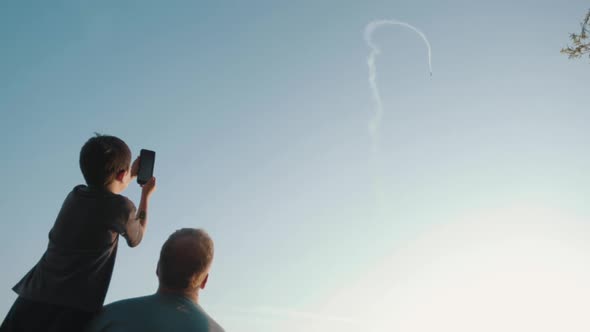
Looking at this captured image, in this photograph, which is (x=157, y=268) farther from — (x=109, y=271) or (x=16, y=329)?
(x=16, y=329)

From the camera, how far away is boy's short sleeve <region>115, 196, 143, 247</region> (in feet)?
16.5

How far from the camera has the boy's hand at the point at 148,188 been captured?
216 inches

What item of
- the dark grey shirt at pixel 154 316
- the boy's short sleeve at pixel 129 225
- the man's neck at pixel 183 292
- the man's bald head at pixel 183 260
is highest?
the boy's short sleeve at pixel 129 225

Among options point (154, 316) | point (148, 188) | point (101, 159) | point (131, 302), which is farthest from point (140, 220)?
point (154, 316)

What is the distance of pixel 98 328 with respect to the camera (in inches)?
185

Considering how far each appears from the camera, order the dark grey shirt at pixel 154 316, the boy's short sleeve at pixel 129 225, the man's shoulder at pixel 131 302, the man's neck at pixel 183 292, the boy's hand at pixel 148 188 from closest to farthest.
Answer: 1. the dark grey shirt at pixel 154 316
2. the man's shoulder at pixel 131 302
3. the man's neck at pixel 183 292
4. the boy's short sleeve at pixel 129 225
5. the boy's hand at pixel 148 188

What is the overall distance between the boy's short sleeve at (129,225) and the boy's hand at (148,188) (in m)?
0.25

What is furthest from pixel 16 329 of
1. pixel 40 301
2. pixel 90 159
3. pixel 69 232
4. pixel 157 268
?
pixel 90 159

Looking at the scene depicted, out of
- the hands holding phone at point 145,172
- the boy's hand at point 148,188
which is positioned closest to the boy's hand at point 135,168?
the hands holding phone at point 145,172

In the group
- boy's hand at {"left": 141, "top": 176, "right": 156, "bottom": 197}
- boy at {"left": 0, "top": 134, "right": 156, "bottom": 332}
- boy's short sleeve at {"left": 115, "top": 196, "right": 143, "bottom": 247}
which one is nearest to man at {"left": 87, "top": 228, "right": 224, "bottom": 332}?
boy at {"left": 0, "top": 134, "right": 156, "bottom": 332}

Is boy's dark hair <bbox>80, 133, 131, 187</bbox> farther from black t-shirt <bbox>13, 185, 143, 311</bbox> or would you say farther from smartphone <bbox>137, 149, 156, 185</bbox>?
smartphone <bbox>137, 149, 156, 185</bbox>

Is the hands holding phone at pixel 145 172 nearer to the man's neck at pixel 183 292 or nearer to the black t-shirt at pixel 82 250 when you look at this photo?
the black t-shirt at pixel 82 250

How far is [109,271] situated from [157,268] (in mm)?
456

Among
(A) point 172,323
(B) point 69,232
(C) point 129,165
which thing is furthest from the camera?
(C) point 129,165
